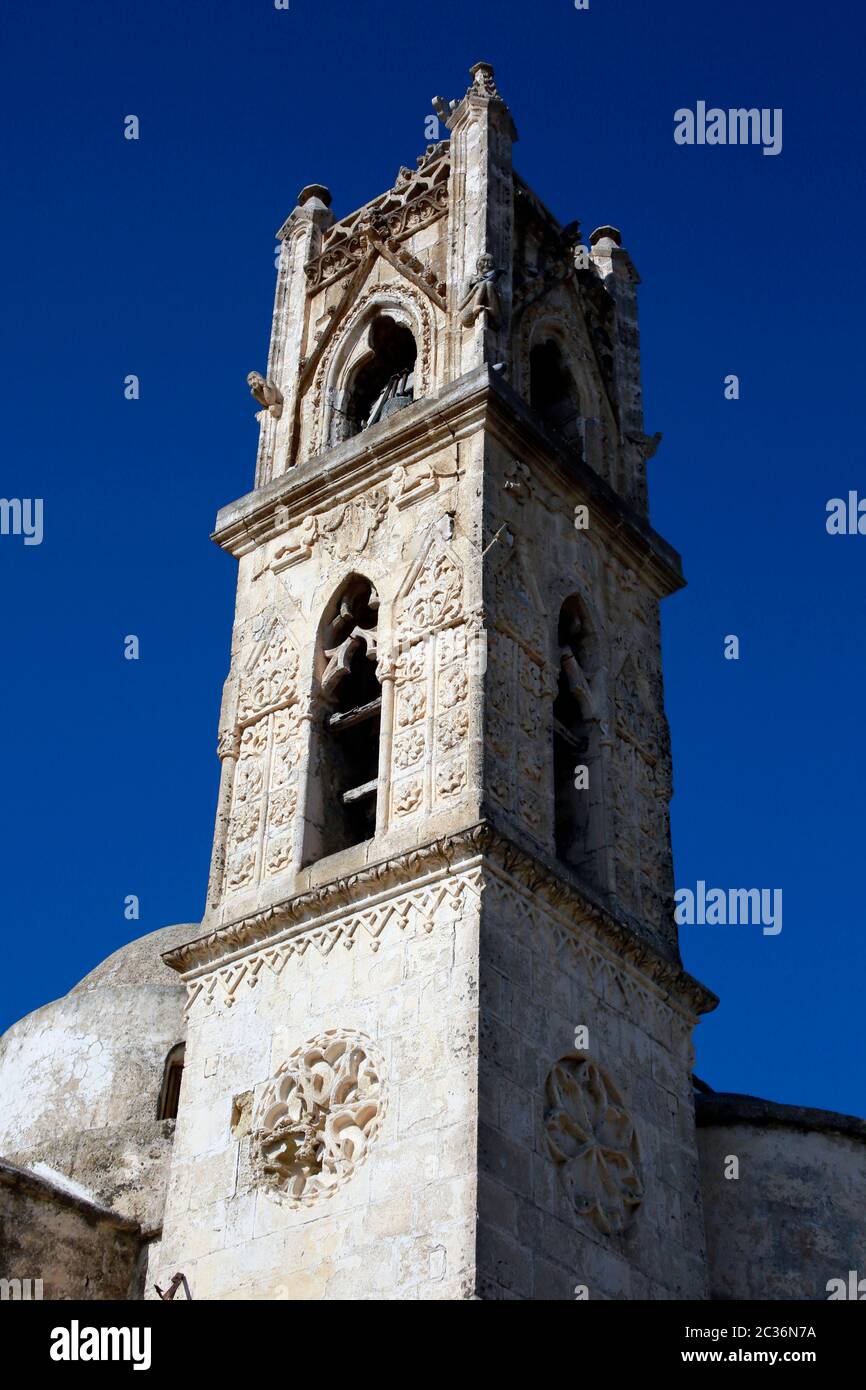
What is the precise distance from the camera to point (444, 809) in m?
16.7

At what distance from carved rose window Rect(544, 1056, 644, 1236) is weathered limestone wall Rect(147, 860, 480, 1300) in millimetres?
1099

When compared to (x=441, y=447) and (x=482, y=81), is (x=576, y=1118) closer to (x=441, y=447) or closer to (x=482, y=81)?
(x=441, y=447)

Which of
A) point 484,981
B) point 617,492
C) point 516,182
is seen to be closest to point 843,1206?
point 484,981

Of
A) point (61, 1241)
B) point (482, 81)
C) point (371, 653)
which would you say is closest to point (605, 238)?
point (482, 81)

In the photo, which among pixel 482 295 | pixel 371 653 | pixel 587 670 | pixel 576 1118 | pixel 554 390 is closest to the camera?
pixel 576 1118

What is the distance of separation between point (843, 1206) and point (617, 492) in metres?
7.61

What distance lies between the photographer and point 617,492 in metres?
21.2

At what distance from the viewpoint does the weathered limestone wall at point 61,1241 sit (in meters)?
17.6

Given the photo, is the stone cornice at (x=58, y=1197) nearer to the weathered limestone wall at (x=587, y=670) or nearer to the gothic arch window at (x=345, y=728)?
the gothic arch window at (x=345, y=728)

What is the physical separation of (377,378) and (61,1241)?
31.3ft

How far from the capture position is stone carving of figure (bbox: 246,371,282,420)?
21828 millimetres

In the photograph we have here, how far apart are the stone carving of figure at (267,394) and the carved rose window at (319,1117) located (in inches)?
316

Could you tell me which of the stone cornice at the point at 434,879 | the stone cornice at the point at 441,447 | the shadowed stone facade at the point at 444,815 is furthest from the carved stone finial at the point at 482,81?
the stone cornice at the point at 434,879
